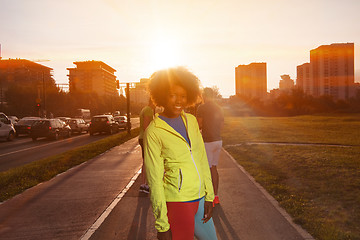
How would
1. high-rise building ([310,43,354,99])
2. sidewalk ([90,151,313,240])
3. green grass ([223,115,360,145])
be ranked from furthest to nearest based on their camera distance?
1. high-rise building ([310,43,354,99])
2. green grass ([223,115,360,145])
3. sidewalk ([90,151,313,240])

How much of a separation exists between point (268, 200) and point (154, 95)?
439cm

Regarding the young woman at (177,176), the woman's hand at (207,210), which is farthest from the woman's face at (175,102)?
the woman's hand at (207,210)

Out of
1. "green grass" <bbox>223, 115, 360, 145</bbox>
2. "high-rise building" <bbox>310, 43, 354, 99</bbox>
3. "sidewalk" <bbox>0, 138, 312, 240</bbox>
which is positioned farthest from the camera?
"high-rise building" <bbox>310, 43, 354, 99</bbox>

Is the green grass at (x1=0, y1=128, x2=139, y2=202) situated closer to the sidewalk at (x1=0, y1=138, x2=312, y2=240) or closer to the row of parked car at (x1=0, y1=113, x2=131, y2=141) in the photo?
the sidewalk at (x1=0, y1=138, x2=312, y2=240)

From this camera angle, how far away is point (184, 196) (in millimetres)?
2387

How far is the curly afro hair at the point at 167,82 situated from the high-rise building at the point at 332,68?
13659 centimetres

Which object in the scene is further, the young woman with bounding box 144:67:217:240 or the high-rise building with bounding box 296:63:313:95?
the high-rise building with bounding box 296:63:313:95

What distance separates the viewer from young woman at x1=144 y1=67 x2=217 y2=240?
2357 mm

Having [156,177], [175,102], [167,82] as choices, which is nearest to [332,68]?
[167,82]

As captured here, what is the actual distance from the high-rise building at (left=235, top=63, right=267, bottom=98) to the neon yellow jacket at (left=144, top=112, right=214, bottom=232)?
537 ft

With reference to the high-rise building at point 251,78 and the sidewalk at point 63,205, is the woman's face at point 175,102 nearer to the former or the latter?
the sidewalk at point 63,205

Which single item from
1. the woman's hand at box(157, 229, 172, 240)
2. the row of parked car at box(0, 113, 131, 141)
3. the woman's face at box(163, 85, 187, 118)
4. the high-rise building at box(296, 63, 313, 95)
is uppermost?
the high-rise building at box(296, 63, 313, 95)

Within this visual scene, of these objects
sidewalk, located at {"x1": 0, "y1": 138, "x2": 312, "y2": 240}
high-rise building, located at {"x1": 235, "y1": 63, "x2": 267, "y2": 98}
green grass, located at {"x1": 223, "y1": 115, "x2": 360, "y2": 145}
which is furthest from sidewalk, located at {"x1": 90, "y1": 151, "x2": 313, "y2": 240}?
high-rise building, located at {"x1": 235, "y1": 63, "x2": 267, "y2": 98}

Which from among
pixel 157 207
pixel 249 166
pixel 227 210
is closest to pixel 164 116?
pixel 157 207
